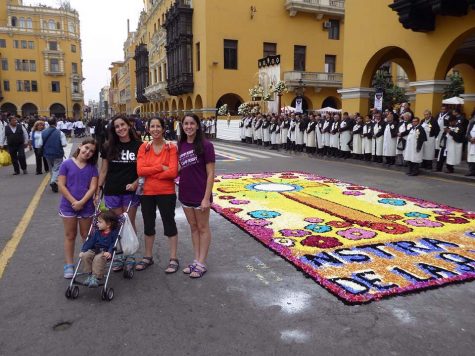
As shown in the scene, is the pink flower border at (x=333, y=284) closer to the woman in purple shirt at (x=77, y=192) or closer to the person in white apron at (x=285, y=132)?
the woman in purple shirt at (x=77, y=192)

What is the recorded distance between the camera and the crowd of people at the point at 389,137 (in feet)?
40.3

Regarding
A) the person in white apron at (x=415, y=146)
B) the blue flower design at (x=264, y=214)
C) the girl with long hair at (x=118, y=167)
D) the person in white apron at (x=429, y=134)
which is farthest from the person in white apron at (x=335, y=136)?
the girl with long hair at (x=118, y=167)

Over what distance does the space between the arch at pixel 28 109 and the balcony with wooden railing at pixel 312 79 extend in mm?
58578

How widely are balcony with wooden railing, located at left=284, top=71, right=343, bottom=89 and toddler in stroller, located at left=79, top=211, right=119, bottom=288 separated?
97.1 feet

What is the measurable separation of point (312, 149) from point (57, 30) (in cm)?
7433

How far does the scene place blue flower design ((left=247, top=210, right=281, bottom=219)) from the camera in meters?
7.52

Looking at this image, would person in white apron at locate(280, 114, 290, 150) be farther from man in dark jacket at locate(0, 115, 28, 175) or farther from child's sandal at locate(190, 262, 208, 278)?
child's sandal at locate(190, 262, 208, 278)

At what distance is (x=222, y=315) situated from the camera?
12.9 ft

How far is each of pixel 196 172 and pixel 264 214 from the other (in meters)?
3.24

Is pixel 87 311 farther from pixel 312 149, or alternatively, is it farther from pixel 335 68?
pixel 335 68

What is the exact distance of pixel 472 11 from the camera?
506 inches

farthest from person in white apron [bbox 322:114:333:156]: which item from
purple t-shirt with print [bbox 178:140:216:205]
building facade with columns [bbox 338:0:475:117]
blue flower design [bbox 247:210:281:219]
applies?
purple t-shirt with print [bbox 178:140:216:205]

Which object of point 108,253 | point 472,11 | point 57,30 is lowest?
point 108,253

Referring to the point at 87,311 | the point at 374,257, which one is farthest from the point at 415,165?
the point at 87,311
